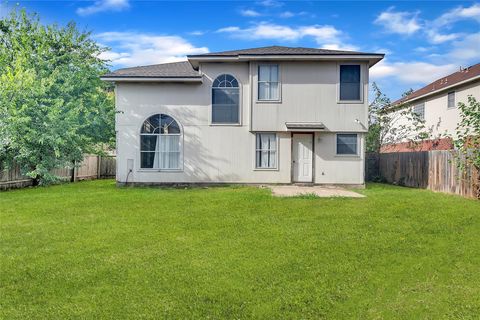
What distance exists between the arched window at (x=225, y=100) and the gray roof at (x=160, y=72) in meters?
1.00

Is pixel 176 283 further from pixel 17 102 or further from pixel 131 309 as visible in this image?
pixel 17 102

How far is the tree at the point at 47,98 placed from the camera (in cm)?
1449

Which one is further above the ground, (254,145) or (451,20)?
(451,20)

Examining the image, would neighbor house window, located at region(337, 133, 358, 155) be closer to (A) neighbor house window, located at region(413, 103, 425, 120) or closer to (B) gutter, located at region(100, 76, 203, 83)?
(B) gutter, located at region(100, 76, 203, 83)

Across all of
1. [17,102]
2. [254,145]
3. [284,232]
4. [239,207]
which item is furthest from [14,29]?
[284,232]

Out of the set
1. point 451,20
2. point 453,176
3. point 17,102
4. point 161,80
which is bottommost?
point 453,176

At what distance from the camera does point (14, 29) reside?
19.4 m

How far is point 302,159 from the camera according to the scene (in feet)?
49.5

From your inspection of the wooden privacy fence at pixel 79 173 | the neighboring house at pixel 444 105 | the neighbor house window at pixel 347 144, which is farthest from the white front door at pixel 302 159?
the wooden privacy fence at pixel 79 173

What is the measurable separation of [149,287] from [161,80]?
11.3 metres

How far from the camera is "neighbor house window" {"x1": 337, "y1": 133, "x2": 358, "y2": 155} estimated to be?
49.0ft

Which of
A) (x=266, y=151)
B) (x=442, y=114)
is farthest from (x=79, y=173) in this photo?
(x=442, y=114)

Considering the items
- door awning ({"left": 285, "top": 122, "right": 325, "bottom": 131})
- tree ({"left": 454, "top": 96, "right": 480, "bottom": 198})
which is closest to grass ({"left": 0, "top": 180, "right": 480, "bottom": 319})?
tree ({"left": 454, "top": 96, "right": 480, "bottom": 198})

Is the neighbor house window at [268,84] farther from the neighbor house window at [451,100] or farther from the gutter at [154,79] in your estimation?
the neighbor house window at [451,100]
